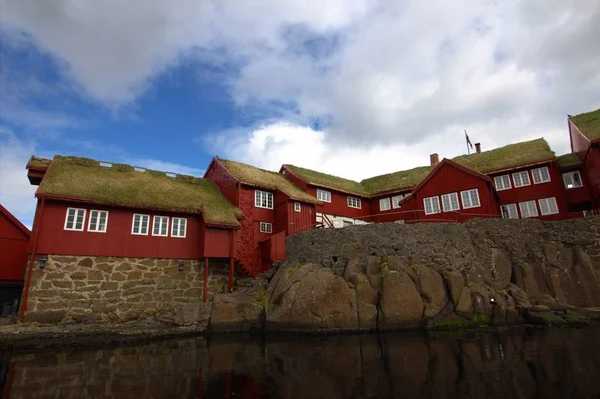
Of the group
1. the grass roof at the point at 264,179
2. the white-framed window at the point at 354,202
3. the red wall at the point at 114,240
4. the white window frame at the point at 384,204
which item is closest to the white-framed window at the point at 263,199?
the grass roof at the point at 264,179

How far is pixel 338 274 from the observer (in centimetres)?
2238

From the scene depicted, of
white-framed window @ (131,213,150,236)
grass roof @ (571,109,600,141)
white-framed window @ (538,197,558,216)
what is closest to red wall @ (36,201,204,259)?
white-framed window @ (131,213,150,236)

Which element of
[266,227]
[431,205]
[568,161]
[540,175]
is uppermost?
[568,161]

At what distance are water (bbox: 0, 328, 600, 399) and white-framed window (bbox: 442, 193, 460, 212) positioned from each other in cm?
1350

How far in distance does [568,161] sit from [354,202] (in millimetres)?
18361

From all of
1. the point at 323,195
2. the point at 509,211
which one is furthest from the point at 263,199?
the point at 509,211

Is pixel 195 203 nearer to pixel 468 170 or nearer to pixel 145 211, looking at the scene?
pixel 145 211

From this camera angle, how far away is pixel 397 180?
120ft

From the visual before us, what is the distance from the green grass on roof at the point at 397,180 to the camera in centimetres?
3456

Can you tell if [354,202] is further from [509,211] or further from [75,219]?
[75,219]

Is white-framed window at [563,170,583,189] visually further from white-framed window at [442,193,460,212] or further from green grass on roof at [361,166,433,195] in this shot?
green grass on roof at [361,166,433,195]

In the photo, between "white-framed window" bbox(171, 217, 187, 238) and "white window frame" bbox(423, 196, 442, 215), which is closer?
"white-framed window" bbox(171, 217, 187, 238)

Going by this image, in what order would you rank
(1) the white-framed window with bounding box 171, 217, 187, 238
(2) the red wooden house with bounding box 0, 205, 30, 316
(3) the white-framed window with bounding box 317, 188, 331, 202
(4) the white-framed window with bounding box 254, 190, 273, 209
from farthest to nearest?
(3) the white-framed window with bounding box 317, 188, 331, 202, (4) the white-framed window with bounding box 254, 190, 273, 209, (2) the red wooden house with bounding box 0, 205, 30, 316, (1) the white-framed window with bounding box 171, 217, 187, 238

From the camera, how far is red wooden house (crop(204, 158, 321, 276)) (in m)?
25.7
